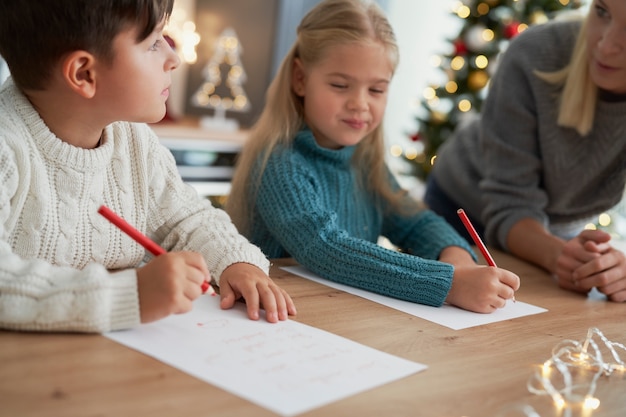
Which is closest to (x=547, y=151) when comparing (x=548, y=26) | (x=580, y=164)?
(x=580, y=164)

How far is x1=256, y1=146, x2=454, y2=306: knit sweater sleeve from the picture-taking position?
3.85 feet

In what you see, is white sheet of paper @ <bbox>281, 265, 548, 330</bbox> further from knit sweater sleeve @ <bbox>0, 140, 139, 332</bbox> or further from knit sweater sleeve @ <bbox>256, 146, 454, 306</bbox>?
Result: knit sweater sleeve @ <bbox>0, 140, 139, 332</bbox>

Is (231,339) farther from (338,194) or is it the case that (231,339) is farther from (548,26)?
(548,26)

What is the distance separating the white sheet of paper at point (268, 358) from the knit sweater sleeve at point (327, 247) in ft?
0.91

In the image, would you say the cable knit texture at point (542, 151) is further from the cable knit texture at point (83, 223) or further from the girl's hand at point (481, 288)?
the cable knit texture at point (83, 223)

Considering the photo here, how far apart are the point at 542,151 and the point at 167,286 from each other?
1135 mm

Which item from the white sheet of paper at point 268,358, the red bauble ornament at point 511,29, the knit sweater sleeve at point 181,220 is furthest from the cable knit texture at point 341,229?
the red bauble ornament at point 511,29

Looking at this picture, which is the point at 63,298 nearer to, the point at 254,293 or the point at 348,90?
the point at 254,293

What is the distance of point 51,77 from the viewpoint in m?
0.96

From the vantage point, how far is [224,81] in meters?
4.71

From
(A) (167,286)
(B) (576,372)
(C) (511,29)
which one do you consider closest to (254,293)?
(A) (167,286)

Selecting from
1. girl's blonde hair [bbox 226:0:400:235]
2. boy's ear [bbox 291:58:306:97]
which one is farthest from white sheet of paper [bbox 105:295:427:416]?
boy's ear [bbox 291:58:306:97]

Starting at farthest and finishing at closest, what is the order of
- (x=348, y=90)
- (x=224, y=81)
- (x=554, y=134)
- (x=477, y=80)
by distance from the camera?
(x=224, y=81)
(x=477, y=80)
(x=554, y=134)
(x=348, y=90)

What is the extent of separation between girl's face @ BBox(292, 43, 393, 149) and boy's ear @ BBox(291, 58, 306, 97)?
0.03m
